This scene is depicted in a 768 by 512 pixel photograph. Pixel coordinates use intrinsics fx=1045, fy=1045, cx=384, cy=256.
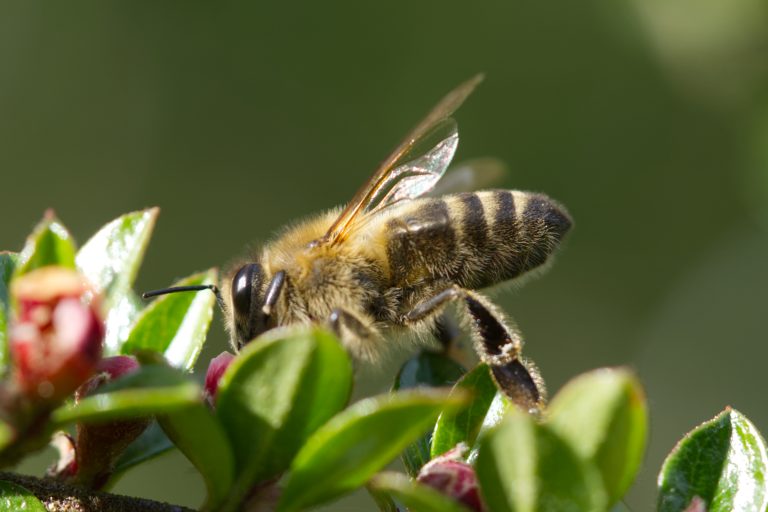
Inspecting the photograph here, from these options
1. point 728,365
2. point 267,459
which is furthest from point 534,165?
point 267,459

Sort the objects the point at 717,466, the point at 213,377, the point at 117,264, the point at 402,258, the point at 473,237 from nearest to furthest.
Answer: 1. the point at 717,466
2. the point at 213,377
3. the point at 117,264
4. the point at 402,258
5. the point at 473,237

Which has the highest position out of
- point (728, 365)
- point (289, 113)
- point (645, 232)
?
point (289, 113)

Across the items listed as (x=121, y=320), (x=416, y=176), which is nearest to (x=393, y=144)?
(x=416, y=176)

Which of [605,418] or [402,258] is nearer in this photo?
[605,418]

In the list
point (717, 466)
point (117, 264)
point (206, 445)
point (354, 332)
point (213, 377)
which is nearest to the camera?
point (206, 445)

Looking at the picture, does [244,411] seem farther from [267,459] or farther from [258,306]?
[258,306]

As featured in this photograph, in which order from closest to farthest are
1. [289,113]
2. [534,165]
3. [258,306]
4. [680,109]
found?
[258,306] < [680,109] < [534,165] < [289,113]

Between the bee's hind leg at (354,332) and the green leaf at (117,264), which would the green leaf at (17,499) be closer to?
the green leaf at (117,264)

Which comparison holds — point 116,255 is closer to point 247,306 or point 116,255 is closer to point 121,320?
point 121,320
